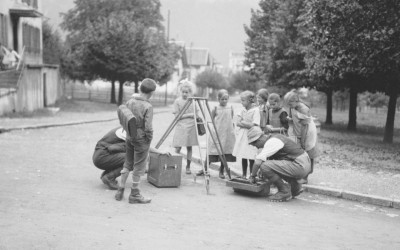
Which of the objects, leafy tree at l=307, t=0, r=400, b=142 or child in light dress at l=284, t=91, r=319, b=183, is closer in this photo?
child in light dress at l=284, t=91, r=319, b=183

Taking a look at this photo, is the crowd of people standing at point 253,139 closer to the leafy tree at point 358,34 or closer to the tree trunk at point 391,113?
the leafy tree at point 358,34

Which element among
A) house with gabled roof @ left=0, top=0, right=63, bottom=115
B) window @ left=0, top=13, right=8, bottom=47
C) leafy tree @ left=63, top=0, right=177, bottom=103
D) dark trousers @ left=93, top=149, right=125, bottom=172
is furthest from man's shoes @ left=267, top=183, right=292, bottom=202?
leafy tree @ left=63, top=0, right=177, bottom=103

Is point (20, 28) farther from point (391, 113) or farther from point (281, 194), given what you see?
point (281, 194)

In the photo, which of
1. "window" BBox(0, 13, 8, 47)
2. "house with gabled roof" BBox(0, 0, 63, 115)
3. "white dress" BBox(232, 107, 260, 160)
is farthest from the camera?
"window" BBox(0, 13, 8, 47)

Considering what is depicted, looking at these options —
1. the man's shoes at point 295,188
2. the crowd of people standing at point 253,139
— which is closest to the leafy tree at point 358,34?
the crowd of people standing at point 253,139

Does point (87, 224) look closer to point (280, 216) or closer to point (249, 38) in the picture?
point (280, 216)

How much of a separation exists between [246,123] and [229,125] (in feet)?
3.39

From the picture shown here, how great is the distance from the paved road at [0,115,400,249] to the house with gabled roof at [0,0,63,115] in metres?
15.0

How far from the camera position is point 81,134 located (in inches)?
640

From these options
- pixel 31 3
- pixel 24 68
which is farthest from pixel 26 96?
pixel 31 3

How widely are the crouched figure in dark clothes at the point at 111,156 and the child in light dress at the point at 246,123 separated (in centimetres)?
235

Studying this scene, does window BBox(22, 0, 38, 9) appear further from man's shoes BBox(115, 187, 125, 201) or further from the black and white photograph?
man's shoes BBox(115, 187, 125, 201)

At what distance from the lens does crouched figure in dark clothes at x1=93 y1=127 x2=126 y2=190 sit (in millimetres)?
8000

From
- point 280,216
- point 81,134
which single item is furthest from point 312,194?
point 81,134
